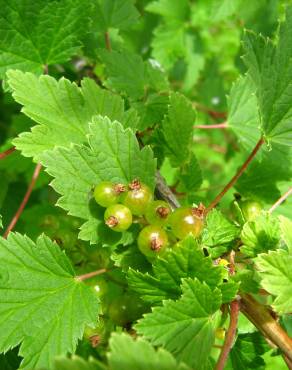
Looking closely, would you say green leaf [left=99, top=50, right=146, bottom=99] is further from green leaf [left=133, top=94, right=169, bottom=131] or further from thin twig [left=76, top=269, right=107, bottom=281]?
thin twig [left=76, top=269, right=107, bottom=281]

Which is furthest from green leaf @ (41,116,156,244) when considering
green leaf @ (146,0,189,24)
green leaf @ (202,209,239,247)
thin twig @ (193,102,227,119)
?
green leaf @ (146,0,189,24)

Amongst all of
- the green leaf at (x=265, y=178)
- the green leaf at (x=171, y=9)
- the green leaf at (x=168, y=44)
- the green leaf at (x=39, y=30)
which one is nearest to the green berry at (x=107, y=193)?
the green leaf at (x=39, y=30)

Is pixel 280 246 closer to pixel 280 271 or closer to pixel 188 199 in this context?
pixel 280 271

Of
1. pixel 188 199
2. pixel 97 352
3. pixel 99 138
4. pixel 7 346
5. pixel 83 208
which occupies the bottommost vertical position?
pixel 97 352

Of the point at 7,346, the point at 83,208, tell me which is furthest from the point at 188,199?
the point at 7,346

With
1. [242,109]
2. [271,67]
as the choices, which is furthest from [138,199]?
[242,109]

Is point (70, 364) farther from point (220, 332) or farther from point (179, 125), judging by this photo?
point (179, 125)

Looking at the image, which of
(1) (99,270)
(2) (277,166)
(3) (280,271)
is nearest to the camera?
(3) (280,271)
